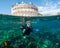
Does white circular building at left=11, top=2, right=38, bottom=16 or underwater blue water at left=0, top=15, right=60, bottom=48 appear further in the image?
white circular building at left=11, top=2, right=38, bottom=16

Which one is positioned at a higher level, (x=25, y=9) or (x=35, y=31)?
(x=25, y=9)

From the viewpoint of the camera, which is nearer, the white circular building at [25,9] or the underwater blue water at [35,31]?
the underwater blue water at [35,31]

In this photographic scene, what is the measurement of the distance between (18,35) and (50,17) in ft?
13.8

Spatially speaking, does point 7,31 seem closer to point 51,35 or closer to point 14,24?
point 14,24

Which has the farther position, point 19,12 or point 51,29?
point 19,12

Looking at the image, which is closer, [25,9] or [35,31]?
[35,31]

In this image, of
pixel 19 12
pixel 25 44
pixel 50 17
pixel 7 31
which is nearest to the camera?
pixel 25 44

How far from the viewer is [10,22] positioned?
19.6m

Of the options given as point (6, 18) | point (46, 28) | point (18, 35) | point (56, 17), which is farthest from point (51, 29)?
point (6, 18)

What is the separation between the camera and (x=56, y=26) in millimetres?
21188

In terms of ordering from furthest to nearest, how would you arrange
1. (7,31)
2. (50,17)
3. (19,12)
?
(19,12)
(7,31)
(50,17)

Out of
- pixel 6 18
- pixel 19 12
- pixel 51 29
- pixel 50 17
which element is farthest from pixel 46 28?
pixel 19 12

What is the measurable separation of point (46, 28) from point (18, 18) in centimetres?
414

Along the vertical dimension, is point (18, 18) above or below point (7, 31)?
above
